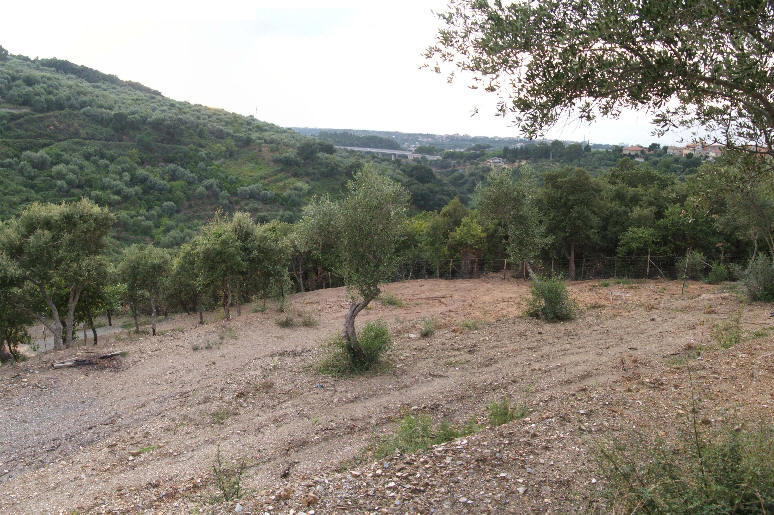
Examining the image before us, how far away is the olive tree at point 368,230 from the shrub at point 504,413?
4417mm

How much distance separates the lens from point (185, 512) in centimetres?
521

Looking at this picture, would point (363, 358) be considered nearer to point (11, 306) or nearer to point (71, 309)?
point (71, 309)

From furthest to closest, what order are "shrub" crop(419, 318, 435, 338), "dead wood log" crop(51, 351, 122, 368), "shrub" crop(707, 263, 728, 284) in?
"shrub" crop(707, 263, 728, 284), "shrub" crop(419, 318, 435, 338), "dead wood log" crop(51, 351, 122, 368)

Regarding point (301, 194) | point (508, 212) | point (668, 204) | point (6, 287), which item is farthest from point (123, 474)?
point (301, 194)

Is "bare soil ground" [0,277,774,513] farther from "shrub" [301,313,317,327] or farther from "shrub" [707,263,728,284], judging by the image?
"shrub" [707,263,728,284]

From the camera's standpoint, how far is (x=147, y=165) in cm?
6128

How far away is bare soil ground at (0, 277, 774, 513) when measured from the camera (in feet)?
17.0

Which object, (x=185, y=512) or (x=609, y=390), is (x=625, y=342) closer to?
(x=609, y=390)

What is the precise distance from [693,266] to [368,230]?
64.5 ft

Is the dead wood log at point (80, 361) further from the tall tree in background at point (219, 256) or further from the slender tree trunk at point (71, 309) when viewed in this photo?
the tall tree in background at point (219, 256)

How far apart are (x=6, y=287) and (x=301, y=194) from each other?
50.6m

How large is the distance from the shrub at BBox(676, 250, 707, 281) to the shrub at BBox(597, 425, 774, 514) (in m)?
21.0

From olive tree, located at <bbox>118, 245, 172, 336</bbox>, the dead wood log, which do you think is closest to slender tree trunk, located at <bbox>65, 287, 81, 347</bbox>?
the dead wood log

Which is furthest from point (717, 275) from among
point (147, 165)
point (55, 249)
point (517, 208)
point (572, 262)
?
point (147, 165)
